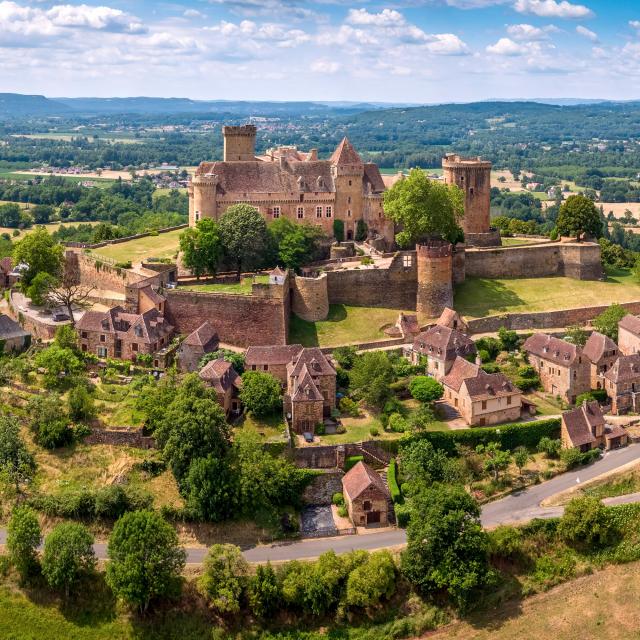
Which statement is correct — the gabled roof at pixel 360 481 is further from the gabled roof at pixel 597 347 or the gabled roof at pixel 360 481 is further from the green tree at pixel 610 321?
the green tree at pixel 610 321

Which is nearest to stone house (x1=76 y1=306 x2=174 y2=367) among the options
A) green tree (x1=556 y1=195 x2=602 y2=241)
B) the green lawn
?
the green lawn

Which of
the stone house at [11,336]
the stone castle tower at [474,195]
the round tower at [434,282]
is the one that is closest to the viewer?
the stone house at [11,336]

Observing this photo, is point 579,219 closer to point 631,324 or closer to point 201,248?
point 631,324

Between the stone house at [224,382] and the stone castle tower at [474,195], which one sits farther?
the stone castle tower at [474,195]

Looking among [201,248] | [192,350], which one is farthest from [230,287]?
[192,350]

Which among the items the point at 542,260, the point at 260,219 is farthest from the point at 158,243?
the point at 542,260

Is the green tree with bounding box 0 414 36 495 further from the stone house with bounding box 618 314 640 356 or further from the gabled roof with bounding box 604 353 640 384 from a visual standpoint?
the stone house with bounding box 618 314 640 356

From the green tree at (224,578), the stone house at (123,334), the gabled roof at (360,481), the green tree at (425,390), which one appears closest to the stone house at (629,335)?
the green tree at (425,390)
